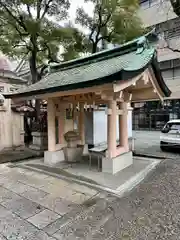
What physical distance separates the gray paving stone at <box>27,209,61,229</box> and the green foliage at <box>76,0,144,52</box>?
35.4 ft

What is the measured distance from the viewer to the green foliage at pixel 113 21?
11.3 m

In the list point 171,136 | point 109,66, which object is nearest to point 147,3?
point 171,136

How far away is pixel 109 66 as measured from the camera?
18.4 feet

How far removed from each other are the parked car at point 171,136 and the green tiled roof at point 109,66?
3562mm

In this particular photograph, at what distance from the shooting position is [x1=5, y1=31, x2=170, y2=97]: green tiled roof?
4.52m

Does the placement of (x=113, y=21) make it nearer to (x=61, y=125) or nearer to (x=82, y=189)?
(x=61, y=125)

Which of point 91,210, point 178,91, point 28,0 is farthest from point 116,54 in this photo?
point 178,91

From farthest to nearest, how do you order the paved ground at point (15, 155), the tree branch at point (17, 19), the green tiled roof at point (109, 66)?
the tree branch at point (17, 19) → the paved ground at point (15, 155) → the green tiled roof at point (109, 66)

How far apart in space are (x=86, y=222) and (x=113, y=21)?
37.6 feet

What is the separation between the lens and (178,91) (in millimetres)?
20609

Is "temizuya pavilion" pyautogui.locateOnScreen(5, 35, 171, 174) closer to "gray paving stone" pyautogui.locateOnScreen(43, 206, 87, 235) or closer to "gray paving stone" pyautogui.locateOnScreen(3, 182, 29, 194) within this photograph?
"gray paving stone" pyautogui.locateOnScreen(3, 182, 29, 194)

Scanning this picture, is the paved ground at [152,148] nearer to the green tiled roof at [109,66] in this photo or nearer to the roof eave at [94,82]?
the green tiled roof at [109,66]

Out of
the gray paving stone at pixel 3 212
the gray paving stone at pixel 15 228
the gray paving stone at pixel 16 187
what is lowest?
the gray paving stone at pixel 15 228

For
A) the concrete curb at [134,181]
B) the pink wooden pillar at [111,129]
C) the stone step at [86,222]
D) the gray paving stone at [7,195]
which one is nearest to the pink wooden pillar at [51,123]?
the pink wooden pillar at [111,129]
